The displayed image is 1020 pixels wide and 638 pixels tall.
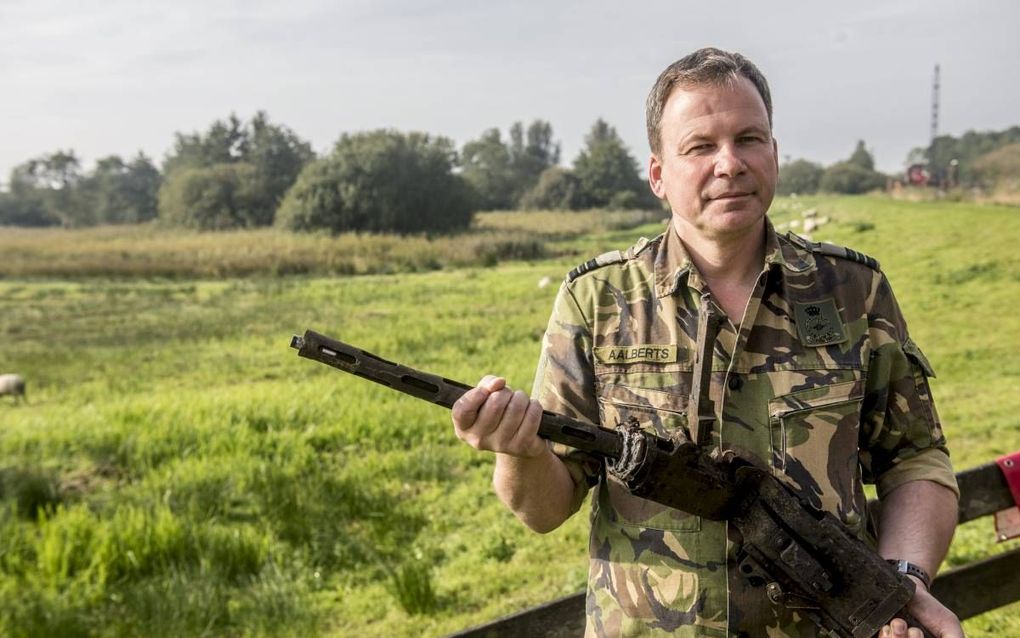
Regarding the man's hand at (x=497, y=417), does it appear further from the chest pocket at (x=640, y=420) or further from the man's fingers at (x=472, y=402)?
the chest pocket at (x=640, y=420)

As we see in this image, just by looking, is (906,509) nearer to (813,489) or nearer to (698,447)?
(813,489)

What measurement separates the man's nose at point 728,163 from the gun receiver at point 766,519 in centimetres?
62

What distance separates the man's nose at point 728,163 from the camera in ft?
5.86

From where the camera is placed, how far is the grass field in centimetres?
502

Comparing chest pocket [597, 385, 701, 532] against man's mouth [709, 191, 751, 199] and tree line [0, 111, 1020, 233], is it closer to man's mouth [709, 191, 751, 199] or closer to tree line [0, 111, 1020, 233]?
man's mouth [709, 191, 751, 199]

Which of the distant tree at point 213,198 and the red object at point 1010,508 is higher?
the distant tree at point 213,198

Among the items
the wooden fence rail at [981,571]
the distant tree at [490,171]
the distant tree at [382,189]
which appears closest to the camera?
the wooden fence rail at [981,571]

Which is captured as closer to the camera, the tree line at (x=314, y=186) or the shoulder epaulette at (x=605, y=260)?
the shoulder epaulette at (x=605, y=260)

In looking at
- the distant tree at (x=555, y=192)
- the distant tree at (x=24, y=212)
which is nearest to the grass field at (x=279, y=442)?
the distant tree at (x=24, y=212)

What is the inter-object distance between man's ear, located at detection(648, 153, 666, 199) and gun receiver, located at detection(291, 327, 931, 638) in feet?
2.10

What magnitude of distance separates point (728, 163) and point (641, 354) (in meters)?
0.50

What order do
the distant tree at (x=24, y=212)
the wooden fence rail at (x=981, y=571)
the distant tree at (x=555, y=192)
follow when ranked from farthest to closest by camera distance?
1. the distant tree at (x=555, y=192)
2. the distant tree at (x=24, y=212)
3. the wooden fence rail at (x=981, y=571)

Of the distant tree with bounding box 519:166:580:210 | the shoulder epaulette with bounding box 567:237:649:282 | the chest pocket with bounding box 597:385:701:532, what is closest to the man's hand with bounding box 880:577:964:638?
the chest pocket with bounding box 597:385:701:532

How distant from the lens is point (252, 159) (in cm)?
2458
